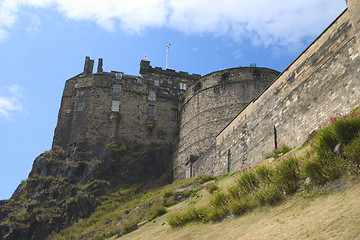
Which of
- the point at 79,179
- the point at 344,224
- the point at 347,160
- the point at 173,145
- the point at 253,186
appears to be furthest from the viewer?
the point at 173,145

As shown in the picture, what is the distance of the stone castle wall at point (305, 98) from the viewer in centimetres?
1347

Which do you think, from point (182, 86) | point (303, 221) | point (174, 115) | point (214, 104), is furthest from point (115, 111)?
point (303, 221)

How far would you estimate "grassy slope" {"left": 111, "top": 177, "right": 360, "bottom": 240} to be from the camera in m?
5.80

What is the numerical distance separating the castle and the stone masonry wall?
4 centimetres

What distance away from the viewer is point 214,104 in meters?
31.9

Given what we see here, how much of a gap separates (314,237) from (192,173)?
78.7ft

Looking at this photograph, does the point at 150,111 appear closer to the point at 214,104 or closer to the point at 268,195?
the point at 214,104

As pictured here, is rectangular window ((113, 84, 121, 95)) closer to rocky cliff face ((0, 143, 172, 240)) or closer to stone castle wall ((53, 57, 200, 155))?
stone castle wall ((53, 57, 200, 155))

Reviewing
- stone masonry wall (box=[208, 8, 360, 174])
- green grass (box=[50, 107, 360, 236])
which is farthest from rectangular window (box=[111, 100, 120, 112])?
green grass (box=[50, 107, 360, 236])

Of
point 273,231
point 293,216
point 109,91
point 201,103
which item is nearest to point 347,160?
point 293,216

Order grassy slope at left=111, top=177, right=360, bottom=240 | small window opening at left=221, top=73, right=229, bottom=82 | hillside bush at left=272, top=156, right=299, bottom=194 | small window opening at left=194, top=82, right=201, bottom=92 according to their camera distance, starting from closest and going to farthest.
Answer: grassy slope at left=111, top=177, right=360, bottom=240 < hillside bush at left=272, top=156, right=299, bottom=194 < small window opening at left=221, top=73, right=229, bottom=82 < small window opening at left=194, top=82, right=201, bottom=92

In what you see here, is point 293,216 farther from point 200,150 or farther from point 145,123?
point 145,123

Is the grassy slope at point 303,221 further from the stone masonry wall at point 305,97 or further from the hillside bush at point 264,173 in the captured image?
the stone masonry wall at point 305,97

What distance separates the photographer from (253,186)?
30.6 feet
